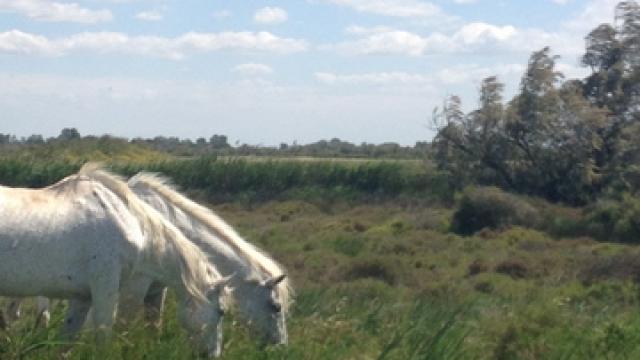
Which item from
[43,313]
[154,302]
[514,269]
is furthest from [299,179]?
[43,313]

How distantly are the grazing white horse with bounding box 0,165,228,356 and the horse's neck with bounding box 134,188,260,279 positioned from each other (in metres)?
1.24

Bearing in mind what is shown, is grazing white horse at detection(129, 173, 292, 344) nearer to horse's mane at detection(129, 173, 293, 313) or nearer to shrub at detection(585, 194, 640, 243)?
horse's mane at detection(129, 173, 293, 313)

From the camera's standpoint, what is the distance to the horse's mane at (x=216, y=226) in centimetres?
870

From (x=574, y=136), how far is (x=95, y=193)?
123 feet

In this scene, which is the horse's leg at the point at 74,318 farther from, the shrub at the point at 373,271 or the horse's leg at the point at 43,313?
the shrub at the point at 373,271

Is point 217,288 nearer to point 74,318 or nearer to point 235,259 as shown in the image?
point 74,318

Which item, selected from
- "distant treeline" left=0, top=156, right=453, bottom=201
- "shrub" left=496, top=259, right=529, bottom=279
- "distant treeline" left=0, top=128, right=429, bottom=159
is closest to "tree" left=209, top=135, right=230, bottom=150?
"distant treeline" left=0, top=128, right=429, bottom=159

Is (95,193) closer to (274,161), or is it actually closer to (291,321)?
(291,321)

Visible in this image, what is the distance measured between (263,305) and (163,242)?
154cm

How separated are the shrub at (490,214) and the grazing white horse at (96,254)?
1216 inches

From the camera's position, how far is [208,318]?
7.29m

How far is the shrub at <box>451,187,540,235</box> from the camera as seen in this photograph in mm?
37938

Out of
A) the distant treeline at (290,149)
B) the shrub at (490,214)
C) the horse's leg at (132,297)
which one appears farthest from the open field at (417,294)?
the distant treeline at (290,149)

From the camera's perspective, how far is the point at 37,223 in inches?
264
